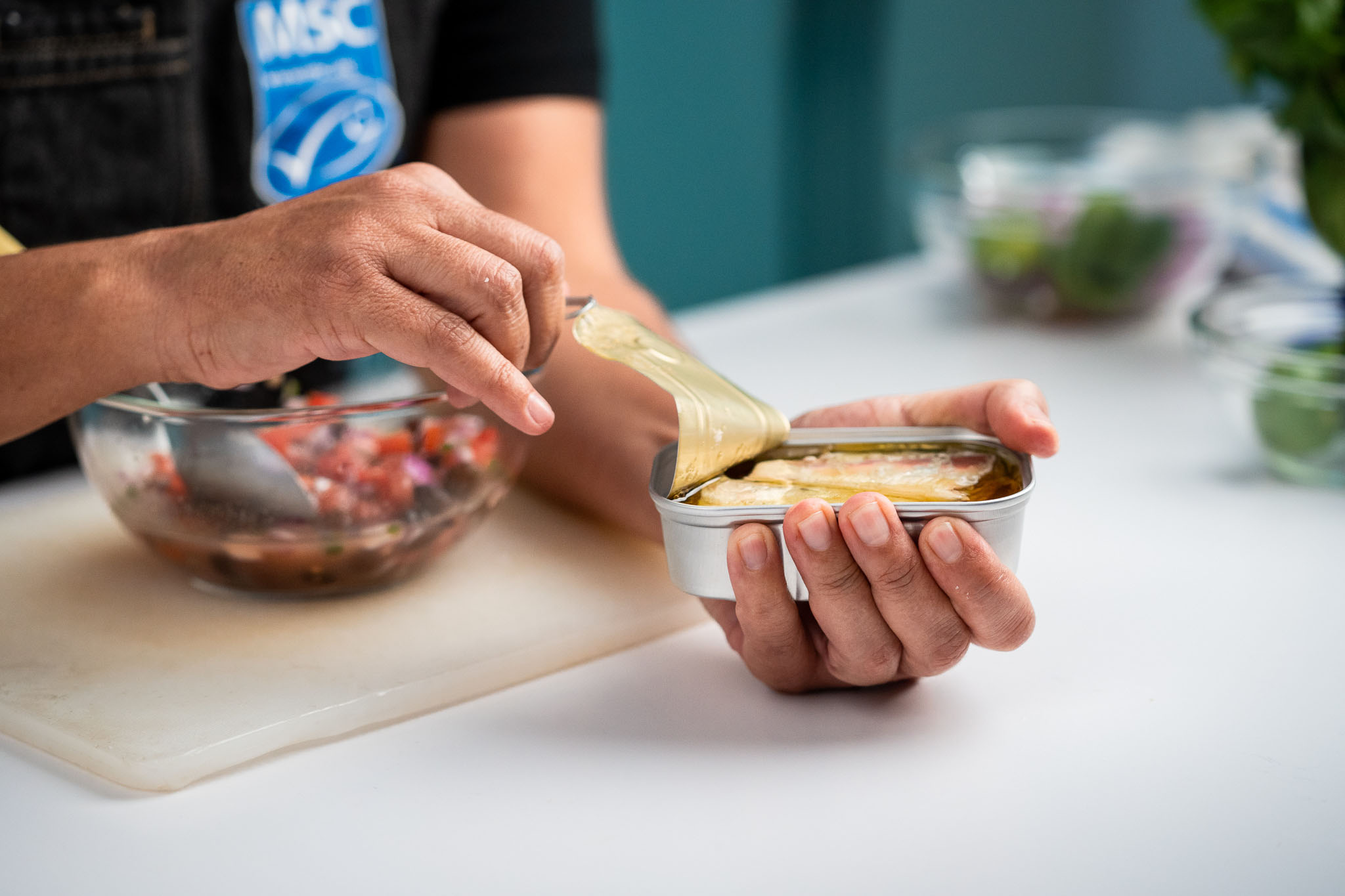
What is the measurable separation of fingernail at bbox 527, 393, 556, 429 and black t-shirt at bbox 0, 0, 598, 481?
551mm

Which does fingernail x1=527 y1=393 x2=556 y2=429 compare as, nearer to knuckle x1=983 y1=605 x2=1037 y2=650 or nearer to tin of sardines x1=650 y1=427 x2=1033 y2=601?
tin of sardines x1=650 y1=427 x2=1033 y2=601

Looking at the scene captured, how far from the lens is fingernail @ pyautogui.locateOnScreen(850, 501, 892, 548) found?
56 centimetres

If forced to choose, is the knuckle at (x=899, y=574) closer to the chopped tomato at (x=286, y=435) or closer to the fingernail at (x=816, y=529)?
the fingernail at (x=816, y=529)

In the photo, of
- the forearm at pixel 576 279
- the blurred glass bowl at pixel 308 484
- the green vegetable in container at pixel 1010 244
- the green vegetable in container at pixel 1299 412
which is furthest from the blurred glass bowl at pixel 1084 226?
the blurred glass bowl at pixel 308 484

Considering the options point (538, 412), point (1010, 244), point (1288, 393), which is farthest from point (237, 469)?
point (1010, 244)

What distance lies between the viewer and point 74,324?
0.63 m

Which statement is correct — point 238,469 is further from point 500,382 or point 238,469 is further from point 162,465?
point 500,382

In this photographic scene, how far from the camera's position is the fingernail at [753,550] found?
575 millimetres

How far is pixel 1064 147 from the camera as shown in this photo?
1.60 metres

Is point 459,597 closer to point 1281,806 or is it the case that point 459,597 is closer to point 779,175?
point 1281,806

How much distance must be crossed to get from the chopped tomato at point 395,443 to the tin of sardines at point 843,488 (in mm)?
184

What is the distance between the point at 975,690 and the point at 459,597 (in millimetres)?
332

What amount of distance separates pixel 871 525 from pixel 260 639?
39 cm

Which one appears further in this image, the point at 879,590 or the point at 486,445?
the point at 486,445
